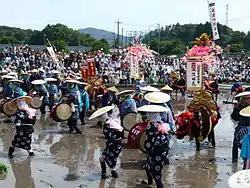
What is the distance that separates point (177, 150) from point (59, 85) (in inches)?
331

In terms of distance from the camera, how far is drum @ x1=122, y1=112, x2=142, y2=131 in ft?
38.1

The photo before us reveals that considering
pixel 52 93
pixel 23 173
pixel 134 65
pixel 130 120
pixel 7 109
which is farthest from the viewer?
pixel 134 65

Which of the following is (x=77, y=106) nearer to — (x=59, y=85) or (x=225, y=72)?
(x=59, y=85)

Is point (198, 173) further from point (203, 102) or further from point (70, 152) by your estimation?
point (70, 152)

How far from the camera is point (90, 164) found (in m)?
9.55

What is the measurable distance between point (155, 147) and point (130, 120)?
166 inches

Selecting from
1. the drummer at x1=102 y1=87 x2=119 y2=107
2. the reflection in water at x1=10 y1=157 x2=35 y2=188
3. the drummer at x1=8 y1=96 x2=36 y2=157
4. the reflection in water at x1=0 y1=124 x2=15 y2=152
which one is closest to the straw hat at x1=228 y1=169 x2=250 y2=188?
the reflection in water at x1=10 y1=157 x2=35 y2=188

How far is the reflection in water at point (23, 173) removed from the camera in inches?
315

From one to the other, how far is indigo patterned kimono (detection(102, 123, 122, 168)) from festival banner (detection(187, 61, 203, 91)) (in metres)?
7.09

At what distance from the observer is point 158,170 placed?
24.5 feet

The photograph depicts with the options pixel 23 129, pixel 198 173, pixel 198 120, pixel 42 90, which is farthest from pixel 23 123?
pixel 42 90

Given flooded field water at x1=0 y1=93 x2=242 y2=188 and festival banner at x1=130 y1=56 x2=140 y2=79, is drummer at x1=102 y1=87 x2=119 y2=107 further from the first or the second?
festival banner at x1=130 y1=56 x2=140 y2=79

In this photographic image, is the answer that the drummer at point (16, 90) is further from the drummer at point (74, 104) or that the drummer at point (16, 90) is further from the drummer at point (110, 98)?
the drummer at point (110, 98)

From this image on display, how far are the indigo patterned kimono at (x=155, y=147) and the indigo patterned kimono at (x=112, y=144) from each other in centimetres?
92
